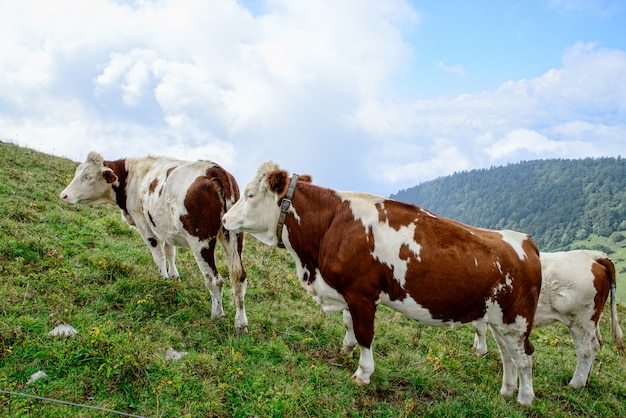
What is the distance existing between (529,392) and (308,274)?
354 cm

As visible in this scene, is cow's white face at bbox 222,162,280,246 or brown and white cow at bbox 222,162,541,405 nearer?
brown and white cow at bbox 222,162,541,405

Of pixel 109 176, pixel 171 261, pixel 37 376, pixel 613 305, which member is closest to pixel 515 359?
pixel 613 305

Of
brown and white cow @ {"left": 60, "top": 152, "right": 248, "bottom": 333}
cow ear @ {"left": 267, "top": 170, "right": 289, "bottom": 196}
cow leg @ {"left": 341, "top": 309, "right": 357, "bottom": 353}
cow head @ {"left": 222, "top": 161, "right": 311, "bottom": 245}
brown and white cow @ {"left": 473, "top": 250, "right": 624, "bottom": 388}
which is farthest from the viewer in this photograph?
brown and white cow @ {"left": 473, "top": 250, "right": 624, "bottom": 388}

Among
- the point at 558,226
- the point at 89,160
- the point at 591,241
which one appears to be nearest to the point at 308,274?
the point at 89,160

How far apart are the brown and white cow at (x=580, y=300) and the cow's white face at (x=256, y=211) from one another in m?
4.25

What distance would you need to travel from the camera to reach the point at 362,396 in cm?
550

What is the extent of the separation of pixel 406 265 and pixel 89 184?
7013 millimetres

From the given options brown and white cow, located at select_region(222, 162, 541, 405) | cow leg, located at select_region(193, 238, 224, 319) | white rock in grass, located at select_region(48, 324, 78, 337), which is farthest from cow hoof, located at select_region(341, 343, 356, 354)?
white rock in grass, located at select_region(48, 324, 78, 337)

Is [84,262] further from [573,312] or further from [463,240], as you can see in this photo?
[573,312]

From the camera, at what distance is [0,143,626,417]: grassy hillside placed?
4820mm

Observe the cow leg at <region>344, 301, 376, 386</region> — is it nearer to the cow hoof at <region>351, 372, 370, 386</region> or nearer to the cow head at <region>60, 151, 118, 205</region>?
the cow hoof at <region>351, 372, 370, 386</region>

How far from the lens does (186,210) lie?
698cm

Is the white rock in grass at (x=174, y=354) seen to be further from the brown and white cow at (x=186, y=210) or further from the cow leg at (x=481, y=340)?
the cow leg at (x=481, y=340)

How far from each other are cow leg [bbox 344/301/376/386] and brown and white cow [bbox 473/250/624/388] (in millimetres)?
2821
